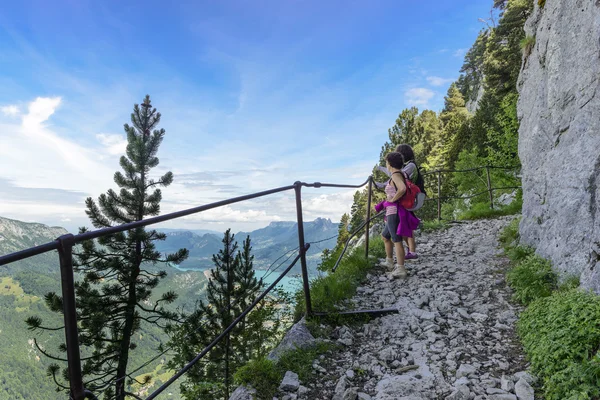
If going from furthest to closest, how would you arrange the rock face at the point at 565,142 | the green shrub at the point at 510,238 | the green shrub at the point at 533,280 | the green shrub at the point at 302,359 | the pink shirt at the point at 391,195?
the green shrub at the point at 510,238, the pink shirt at the point at 391,195, the green shrub at the point at 533,280, the rock face at the point at 565,142, the green shrub at the point at 302,359

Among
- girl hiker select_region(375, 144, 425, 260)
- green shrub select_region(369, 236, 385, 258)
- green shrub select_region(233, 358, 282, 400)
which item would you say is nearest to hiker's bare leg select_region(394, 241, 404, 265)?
girl hiker select_region(375, 144, 425, 260)

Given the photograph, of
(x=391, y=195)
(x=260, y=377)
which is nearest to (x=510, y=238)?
(x=391, y=195)

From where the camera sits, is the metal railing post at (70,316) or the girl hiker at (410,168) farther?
the girl hiker at (410,168)

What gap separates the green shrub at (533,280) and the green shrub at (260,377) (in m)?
3.32

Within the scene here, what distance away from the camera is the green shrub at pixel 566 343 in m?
2.29

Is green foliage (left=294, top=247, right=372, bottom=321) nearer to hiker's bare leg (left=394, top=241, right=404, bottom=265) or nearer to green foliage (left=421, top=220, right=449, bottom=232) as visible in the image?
hiker's bare leg (left=394, top=241, right=404, bottom=265)

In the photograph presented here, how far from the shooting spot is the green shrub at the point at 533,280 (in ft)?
13.4

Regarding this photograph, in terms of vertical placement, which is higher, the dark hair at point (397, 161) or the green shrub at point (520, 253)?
the dark hair at point (397, 161)

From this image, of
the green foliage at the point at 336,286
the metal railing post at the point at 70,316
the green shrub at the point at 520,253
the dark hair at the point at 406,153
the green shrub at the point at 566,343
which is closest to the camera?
the metal railing post at the point at 70,316

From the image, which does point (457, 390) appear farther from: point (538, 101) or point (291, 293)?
point (538, 101)

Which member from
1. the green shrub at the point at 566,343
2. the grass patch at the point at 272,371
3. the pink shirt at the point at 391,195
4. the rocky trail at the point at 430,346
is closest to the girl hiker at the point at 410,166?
the pink shirt at the point at 391,195

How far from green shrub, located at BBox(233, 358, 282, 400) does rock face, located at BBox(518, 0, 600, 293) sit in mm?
3242

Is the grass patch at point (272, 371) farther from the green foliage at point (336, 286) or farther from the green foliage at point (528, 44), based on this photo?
the green foliage at point (528, 44)

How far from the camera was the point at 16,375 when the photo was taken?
511 ft
